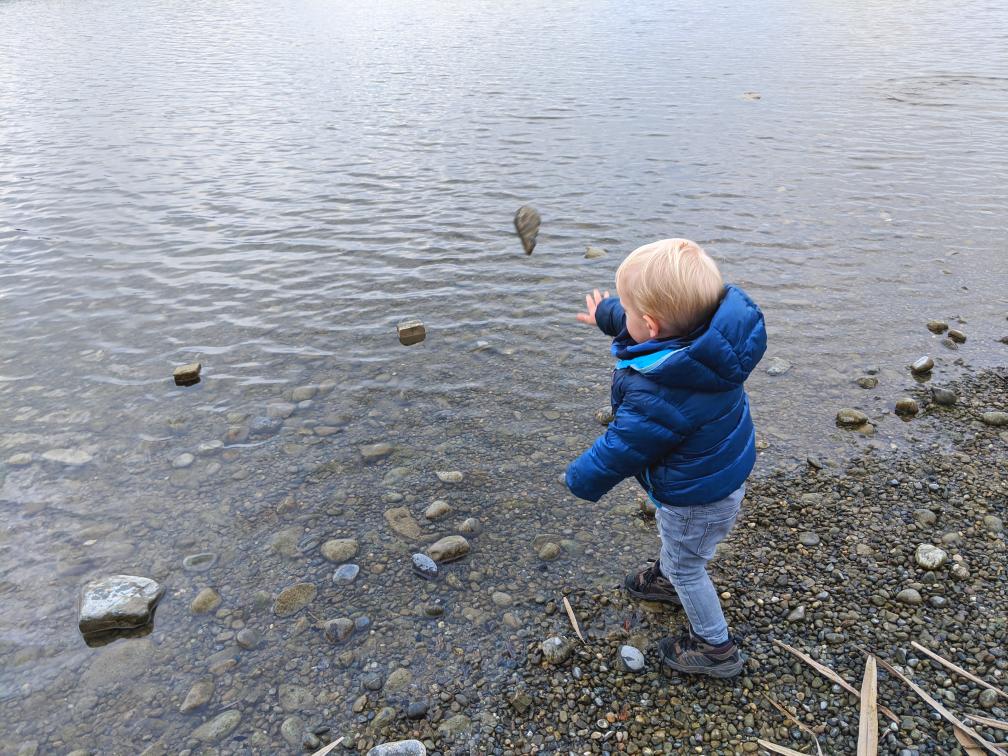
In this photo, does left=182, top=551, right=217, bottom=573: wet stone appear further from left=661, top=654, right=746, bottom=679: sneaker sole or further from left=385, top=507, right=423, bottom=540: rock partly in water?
left=661, top=654, right=746, bottom=679: sneaker sole

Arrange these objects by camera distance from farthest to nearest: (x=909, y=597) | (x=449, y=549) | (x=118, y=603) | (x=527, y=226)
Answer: (x=527, y=226) < (x=449, y=549) < (x=118, y=603) < (x=909, y=597)

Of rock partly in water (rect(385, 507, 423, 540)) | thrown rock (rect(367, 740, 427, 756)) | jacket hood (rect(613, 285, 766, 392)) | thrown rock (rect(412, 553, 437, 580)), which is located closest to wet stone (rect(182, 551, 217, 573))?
rock partly in water (rect(385, 507, 423, 540))

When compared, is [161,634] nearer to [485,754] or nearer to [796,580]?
[485,754]

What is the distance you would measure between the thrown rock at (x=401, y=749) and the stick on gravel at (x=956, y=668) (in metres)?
3.00

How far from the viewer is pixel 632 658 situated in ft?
14.4

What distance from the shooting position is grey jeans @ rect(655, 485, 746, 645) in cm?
405

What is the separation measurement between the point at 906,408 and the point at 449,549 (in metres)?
4.69

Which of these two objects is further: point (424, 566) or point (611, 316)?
point (424, 566)

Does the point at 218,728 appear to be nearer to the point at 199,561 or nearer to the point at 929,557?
the point at 199,561

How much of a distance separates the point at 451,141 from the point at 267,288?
8862mm

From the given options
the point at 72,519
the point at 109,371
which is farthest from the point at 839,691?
the point at 109,371

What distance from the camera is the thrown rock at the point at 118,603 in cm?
502

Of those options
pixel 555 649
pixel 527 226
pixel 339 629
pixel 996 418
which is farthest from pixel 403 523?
pixel 527 226

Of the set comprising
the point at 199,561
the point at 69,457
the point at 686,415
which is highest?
the point at 686,415
